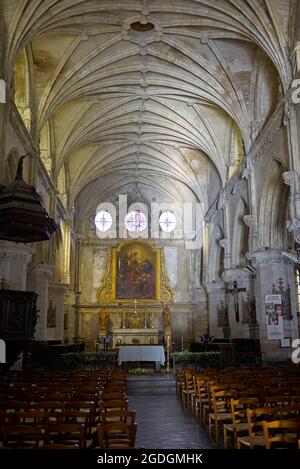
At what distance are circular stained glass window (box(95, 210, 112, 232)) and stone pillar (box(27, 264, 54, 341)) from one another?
514 inches

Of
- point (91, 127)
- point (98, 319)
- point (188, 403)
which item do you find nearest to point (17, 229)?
point (188, 403)

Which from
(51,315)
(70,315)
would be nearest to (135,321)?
(70,315)

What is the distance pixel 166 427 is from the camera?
9.53 metres

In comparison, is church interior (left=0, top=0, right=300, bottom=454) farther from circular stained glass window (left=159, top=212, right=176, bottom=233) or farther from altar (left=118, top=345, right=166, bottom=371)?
circular stained glass window (left=159, top=212, right=176, bottom=233)

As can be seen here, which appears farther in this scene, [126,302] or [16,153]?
[126,302]

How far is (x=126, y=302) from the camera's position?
33.1 metres

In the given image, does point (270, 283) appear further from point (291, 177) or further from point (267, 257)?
point (291, 177)

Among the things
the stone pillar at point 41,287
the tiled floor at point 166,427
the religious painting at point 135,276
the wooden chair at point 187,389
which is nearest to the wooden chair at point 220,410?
the tiled floor at point 166,427

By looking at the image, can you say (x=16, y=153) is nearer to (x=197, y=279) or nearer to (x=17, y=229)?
(x=17, y=229)

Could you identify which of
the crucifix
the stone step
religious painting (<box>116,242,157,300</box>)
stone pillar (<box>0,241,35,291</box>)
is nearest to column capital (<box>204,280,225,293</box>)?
the crucifix

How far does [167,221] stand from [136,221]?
233 cm

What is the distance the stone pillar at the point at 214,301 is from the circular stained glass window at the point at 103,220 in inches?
372

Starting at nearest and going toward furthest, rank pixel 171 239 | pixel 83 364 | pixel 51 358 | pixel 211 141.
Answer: pixel 51 358
pixel 83 364
pixel 211 141
pixel 171 239
